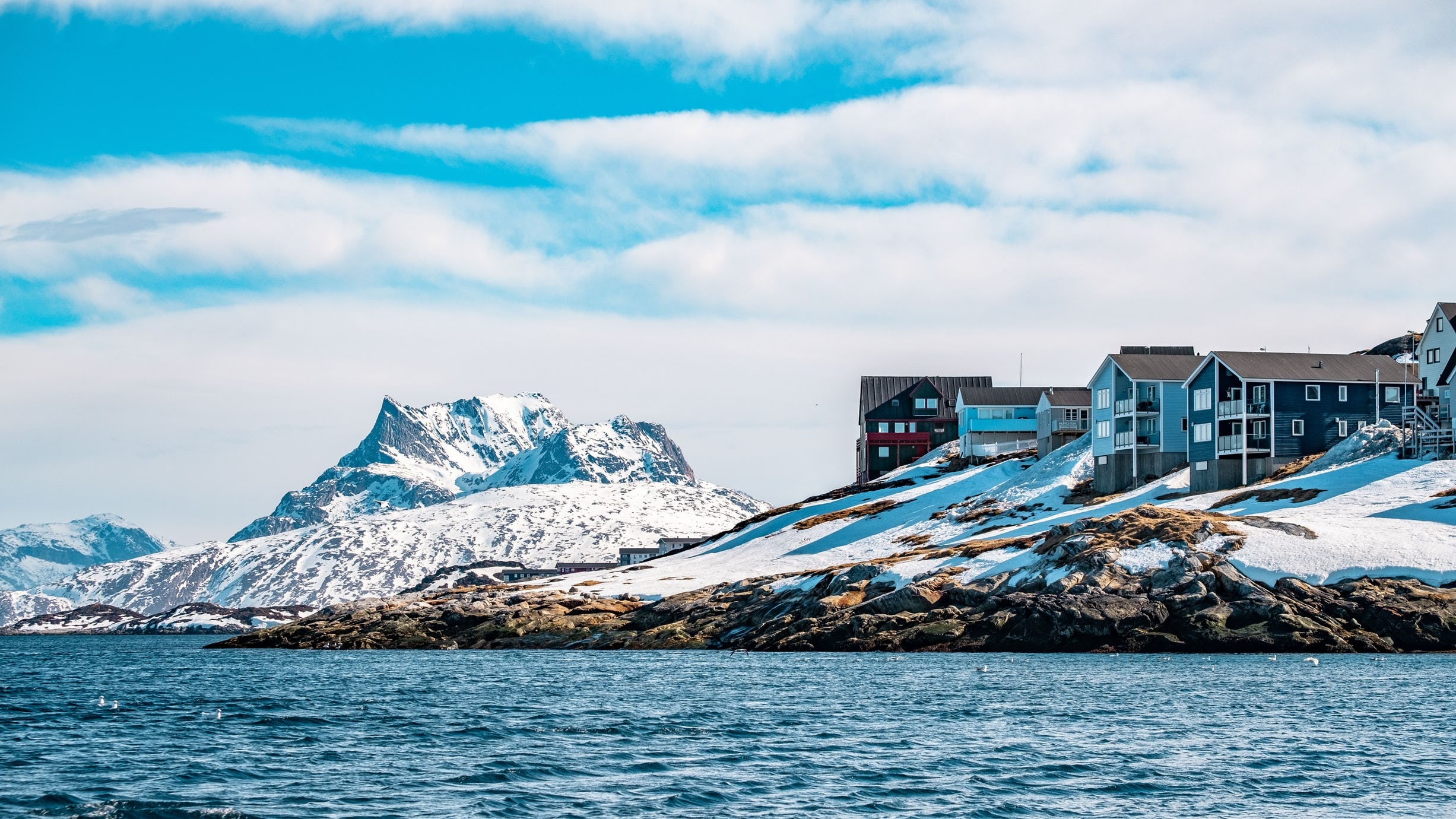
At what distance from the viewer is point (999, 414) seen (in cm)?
18075

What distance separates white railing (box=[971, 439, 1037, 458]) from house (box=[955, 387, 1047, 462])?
793 centimetres

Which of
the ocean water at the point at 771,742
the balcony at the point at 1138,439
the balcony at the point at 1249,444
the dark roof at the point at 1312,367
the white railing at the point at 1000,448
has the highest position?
the dark roof at the point at 1312,367

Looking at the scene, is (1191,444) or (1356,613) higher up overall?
(1191,444)

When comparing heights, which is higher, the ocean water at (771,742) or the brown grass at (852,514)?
the brown grass at (852,514)

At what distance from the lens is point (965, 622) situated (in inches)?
3615

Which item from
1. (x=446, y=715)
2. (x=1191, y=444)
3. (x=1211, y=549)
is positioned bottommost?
(x=446, y=715)

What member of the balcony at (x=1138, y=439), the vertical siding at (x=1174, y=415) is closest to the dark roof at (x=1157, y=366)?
the vertical siding at (x=1174, y=415)

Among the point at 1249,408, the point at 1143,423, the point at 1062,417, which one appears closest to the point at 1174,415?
the point at 1143,423

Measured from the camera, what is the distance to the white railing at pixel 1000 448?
16500 cm

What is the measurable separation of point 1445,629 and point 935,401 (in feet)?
384

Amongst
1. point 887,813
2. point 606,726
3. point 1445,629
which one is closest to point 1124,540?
point 1445,629

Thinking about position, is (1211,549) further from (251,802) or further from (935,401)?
(935,401)

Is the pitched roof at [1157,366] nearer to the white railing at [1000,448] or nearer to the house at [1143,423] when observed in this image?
the house at [1143,423]

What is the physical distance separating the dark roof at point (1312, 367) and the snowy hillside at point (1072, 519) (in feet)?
24.6
